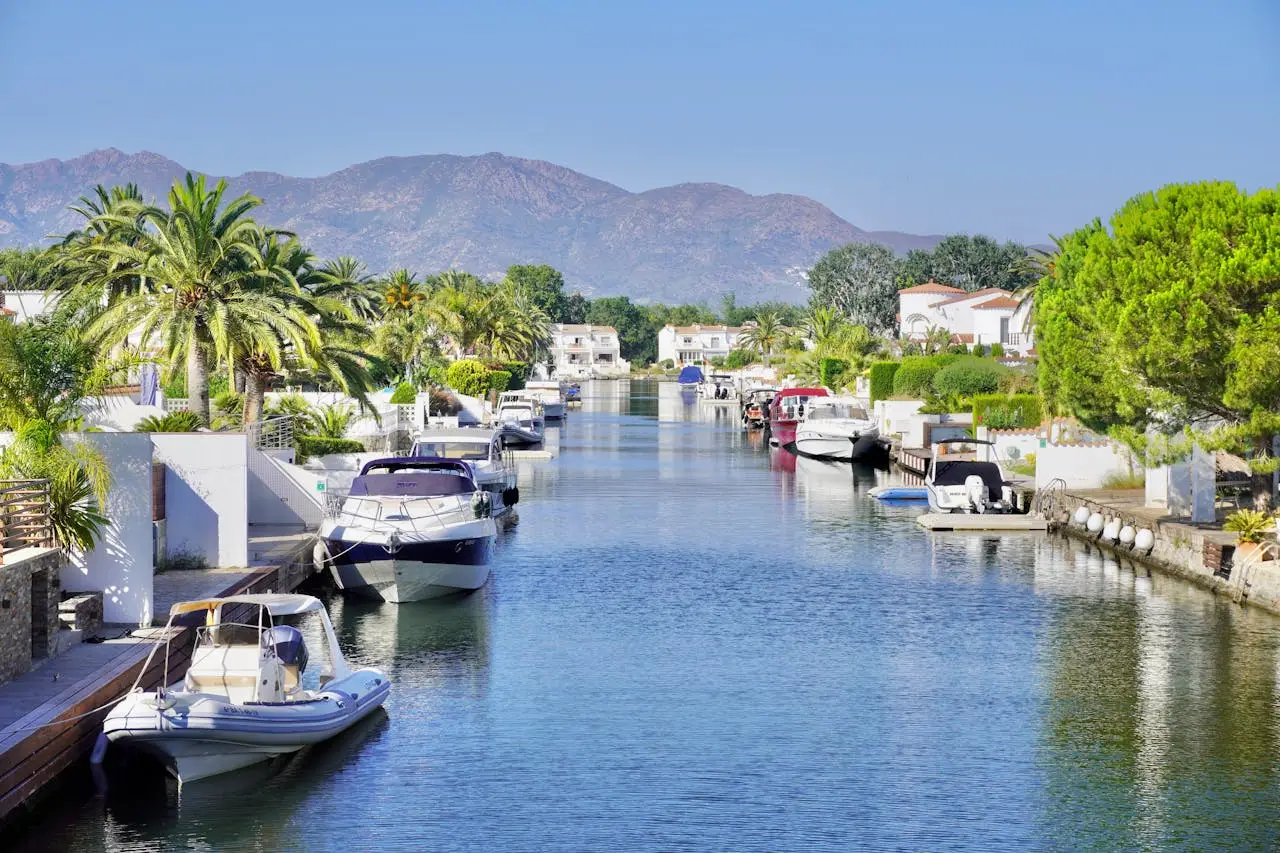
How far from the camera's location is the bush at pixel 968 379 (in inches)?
2889

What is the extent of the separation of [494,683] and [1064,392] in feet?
70.3

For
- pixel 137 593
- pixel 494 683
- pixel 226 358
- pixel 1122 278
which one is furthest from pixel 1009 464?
pixel 137 593

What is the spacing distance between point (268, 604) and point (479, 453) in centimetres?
2701

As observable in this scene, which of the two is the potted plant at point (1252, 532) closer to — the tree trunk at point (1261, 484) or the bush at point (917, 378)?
the tree trunk at point (1261, 484)

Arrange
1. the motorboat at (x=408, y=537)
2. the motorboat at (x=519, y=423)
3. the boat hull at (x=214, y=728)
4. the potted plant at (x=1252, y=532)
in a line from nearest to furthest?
the boat hull at (x=214, y=728), the motorboat at (x=408, y=537), the potted plant at (x=1252, y=532), the motorboat at (x=519, y=423)

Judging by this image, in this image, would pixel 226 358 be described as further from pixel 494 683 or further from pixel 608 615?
pixel 494 683

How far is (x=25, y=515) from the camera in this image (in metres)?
21.1

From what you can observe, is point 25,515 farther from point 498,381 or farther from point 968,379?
A: point 498,381

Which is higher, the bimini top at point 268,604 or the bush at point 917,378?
the bush at point 917,378

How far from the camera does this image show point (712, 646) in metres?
27.5

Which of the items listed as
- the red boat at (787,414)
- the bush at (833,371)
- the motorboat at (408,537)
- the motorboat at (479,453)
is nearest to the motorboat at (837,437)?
the red boat at (787,414)

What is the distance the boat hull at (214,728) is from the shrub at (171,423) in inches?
661

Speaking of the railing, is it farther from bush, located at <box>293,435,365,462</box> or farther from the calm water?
bush, located at <box>293,435,365,462</box>

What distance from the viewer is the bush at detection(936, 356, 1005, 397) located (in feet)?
241
